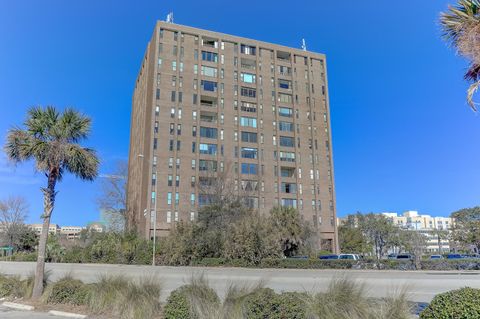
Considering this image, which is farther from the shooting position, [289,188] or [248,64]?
[248,64]

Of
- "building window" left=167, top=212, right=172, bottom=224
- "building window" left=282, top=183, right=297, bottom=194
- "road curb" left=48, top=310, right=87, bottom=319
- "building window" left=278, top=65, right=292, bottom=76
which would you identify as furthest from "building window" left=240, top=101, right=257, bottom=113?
"road curb" left=48, top=310, right=87, bottom=319

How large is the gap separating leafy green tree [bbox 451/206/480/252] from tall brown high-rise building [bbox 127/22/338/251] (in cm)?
2033

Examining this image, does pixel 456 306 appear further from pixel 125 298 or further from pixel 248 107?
pixel 248 107

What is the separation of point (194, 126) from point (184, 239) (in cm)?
2947

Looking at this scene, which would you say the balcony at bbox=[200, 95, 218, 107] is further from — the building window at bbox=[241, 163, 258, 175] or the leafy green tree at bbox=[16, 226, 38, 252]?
the leafy green tree at bbox=[16, 226, 38, 252]

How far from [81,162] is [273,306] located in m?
10.3

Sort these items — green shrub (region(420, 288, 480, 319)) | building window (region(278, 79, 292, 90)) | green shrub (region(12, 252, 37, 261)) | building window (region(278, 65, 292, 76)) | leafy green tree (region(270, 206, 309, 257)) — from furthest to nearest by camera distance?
building window (region(278, 65, 292, 76))
building window (region(278, 79, 292, 90))
green shrub (region(12, 252, 37, 261))
leafy green tree (region(270, 206, 309, 257))
green shrub (region(420, 288, 480, 319))

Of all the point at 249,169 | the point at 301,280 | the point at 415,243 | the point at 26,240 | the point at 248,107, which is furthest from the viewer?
the point at 26,240

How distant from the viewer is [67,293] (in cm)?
1252

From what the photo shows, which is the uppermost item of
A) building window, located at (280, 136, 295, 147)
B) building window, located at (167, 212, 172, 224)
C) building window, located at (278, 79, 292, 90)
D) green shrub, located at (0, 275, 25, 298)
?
building window, located at (278, 79, 292, 90)

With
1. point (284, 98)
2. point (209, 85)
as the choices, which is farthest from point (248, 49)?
point (284, 98)

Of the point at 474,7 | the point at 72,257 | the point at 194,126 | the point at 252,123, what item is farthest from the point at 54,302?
the point at 252,123

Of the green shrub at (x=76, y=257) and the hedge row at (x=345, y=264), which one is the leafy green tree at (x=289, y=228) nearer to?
the hedge row at (x=345, y=264)

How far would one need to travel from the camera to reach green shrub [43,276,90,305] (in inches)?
470
